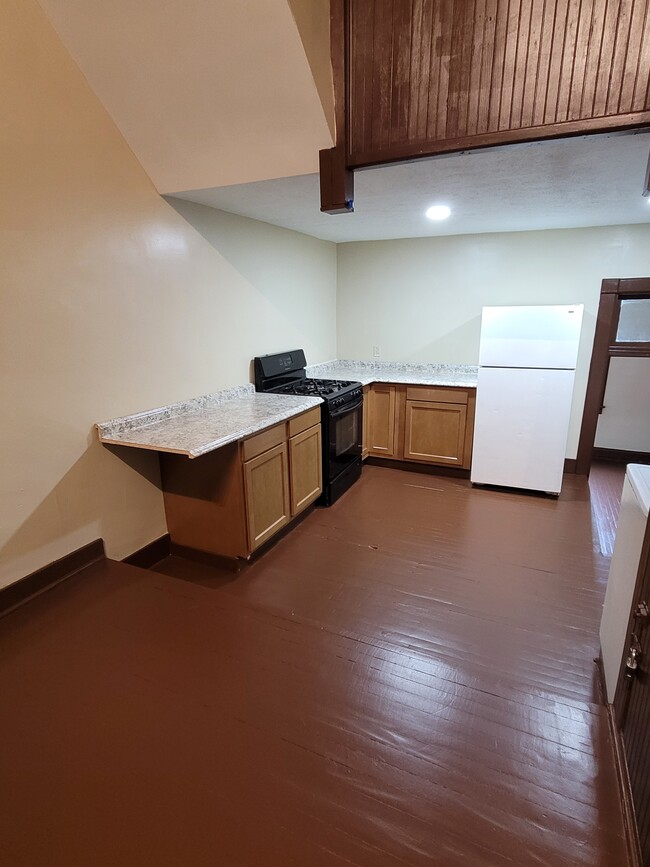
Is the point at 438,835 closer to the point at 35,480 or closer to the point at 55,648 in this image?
the point at 55,648

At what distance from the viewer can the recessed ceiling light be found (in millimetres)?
3125

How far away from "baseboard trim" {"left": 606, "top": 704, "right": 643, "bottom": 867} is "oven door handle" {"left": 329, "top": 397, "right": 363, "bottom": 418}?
2.44 m

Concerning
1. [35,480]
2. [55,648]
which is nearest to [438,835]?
[55,648]

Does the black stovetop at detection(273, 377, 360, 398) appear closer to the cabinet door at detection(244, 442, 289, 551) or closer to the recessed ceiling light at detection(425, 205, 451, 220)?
the cabinet door at detection(244, 442, 289, 551)

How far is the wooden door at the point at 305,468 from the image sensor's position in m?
3.14

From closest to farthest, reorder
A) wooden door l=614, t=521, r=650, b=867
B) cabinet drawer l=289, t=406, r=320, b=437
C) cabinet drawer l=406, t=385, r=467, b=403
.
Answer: wooden door l=614, t=521, r=650, b=867 → cabinet drawer l=289, t=406, r=320, b=437 → cabinet drawer l=406, t=385, r=467, b=403

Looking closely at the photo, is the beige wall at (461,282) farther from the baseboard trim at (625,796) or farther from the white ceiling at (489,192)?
the baseboard trim at (625,796)

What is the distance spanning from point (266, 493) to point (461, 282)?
3.00m

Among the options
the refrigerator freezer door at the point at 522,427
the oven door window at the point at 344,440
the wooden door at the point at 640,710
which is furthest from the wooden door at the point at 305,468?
the wooden door at the point at 640,710

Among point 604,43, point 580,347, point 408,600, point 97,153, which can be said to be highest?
point 604,43

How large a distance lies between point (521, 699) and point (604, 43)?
8.58ft

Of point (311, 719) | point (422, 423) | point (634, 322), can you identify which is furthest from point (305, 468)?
point (634, 322)

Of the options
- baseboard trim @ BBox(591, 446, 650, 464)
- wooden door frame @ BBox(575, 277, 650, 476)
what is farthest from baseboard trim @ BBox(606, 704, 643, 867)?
baseboard trim @ BBox(591, 446, 650, 464)

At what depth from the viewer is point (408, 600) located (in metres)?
2.45
